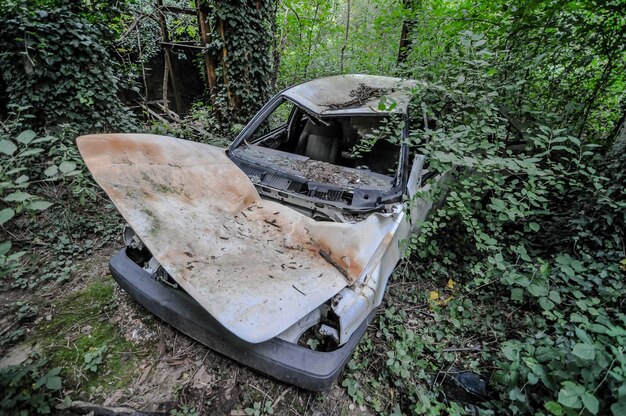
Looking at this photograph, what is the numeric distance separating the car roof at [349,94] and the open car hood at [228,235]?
1.03m

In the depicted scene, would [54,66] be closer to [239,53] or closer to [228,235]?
[239,53]

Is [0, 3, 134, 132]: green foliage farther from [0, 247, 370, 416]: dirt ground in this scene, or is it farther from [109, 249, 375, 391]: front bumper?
[109, 249, 375, 391]: front bumper

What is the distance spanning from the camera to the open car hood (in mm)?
1396

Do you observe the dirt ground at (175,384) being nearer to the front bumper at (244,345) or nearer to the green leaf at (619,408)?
the front bumper at (244,345)

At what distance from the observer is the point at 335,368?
4.99ft

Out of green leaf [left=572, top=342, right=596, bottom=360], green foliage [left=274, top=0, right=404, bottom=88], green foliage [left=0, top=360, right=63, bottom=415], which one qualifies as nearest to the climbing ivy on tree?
green foliage [left=274, top=0, right=404, bottom=88]

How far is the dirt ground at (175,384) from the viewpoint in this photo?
1736 millimetres

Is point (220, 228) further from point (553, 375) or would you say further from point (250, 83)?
point (250, 83)

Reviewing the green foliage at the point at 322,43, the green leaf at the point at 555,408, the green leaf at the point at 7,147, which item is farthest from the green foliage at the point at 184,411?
the green foliage at the point at 322,43

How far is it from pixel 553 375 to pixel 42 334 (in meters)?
3.44

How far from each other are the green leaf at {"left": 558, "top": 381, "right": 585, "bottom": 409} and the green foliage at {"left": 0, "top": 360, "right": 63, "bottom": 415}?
271 centimetres

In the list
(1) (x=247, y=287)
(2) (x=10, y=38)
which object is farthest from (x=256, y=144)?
(2) (x=10, y=38)

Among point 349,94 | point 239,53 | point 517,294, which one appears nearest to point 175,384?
point 517,294

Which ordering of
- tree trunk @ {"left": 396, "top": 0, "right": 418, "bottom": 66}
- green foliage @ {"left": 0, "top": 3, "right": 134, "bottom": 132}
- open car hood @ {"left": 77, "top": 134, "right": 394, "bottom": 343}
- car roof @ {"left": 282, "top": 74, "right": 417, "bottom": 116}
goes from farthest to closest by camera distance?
tree trunk @ {"left": 396, "top": 0, "right": 418, "bottom": 66}, green foliage @ {"left": 0, "top": 3, "right": 134, "bottom": 132}, car roof @ {"left": 282, "top": 74, "right": 417, "bottom": 116}, open car hood @ {"left": 77, "top": 134, "right": 394, "bottom": 343}
